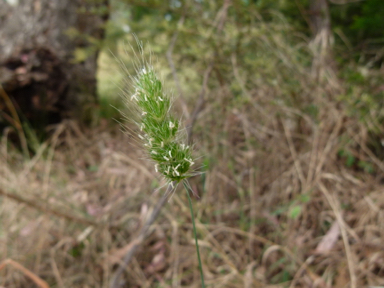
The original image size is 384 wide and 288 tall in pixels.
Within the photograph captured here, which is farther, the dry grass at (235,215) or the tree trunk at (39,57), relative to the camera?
the tree trunk at (39,57)

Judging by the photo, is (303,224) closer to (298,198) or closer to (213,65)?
(298,198)

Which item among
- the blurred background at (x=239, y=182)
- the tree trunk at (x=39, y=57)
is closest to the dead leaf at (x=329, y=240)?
the blurred background at (x=239, y=182)

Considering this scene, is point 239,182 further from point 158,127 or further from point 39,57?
point 39,57

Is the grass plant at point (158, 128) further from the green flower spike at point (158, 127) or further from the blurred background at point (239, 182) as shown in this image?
the blurred background at point (239, 182)

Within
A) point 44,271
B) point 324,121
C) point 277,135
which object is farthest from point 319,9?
point 44,271

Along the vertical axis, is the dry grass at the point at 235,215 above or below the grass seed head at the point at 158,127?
below

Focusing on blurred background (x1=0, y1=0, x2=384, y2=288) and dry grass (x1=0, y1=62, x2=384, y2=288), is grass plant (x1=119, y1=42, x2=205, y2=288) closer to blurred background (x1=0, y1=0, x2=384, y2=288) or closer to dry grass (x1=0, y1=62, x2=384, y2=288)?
blurred background (x1=0, y1=0, x2=384, y2=288)

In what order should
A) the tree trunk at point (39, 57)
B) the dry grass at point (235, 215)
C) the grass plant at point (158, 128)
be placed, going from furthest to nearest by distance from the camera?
the tree trunk at point (39, 57) < the dry grass at point (235, 215) < the grass plant at point (158, 128)

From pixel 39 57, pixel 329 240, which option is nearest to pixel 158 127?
pixel 329 240
